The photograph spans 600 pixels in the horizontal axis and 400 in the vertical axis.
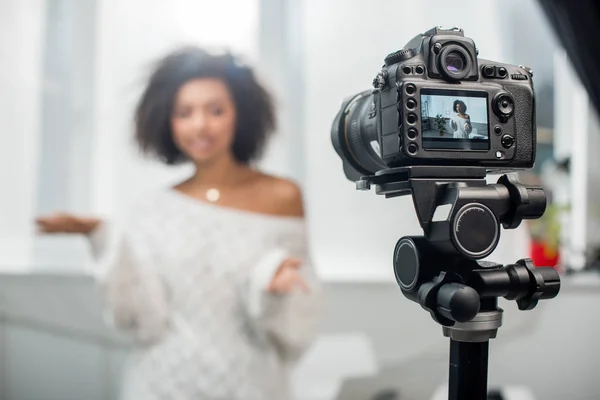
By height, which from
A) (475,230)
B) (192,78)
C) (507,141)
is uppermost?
(192,78)

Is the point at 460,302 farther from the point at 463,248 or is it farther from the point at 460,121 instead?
the point at 460,121

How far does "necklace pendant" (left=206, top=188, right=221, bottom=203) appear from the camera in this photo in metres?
1.33

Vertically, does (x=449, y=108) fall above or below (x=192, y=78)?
below

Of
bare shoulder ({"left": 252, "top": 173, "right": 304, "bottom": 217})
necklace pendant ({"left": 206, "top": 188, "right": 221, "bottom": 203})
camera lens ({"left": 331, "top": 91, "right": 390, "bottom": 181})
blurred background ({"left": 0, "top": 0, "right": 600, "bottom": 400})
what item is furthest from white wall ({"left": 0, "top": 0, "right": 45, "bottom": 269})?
camera lens ({"left": 331, "top": 91, "right": 390, "bottom": 181})

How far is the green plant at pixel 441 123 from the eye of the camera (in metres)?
0.59

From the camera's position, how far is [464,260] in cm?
61

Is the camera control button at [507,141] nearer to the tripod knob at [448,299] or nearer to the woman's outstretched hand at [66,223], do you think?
the tripod knob at [448,299]

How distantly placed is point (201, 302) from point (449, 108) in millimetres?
873

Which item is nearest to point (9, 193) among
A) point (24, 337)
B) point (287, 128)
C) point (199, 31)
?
point (24, 337)

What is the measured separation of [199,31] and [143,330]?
774 millimetres

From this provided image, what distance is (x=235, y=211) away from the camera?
1324 mm

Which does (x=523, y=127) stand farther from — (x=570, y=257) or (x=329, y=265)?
(x=570, y=257)

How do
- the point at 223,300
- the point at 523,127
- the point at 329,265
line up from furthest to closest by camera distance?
the point at 329,265
the point at 223,300
the point at 523,127

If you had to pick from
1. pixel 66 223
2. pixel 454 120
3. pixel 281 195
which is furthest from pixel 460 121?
pixel 66 223
